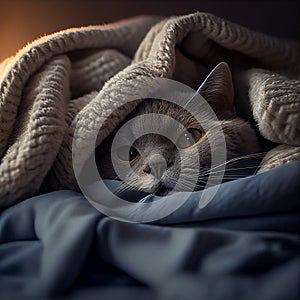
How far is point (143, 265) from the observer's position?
56 cm

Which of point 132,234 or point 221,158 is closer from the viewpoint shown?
point 132,234

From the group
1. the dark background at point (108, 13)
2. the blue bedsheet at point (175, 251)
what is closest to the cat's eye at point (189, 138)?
the blue bedsheet at point (175, 251)

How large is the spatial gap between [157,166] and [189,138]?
0.08 meters

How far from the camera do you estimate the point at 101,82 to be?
93 centimetres

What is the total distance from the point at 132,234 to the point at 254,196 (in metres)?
0.16

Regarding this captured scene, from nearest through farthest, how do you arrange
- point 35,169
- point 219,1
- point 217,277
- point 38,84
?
point 217,277
point 35,169
point 38,84
point 219,1

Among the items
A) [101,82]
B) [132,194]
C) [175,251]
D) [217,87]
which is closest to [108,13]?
[101,82]

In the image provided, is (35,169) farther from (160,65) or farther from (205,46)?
(205,46)

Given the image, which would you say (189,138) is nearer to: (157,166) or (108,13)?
(157,166)

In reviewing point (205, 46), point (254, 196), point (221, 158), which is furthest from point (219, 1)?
point (254, 196)

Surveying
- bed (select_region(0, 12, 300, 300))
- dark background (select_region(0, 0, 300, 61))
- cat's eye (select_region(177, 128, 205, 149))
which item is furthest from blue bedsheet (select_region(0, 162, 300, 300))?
dark background (select_region(0, 0, 300, 61))

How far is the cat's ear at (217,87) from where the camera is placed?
2.58ft

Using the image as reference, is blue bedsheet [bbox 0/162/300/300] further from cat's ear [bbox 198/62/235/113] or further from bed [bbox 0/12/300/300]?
cat's ear [bbox 198/62/235/113]

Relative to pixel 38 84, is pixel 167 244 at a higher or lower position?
lower
